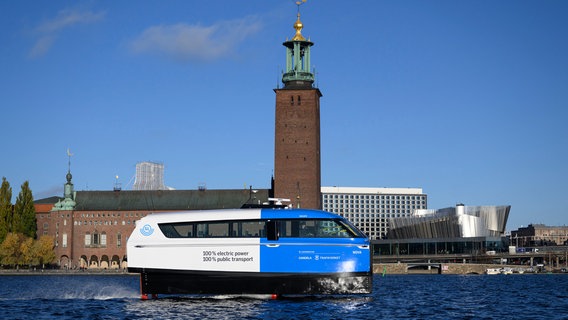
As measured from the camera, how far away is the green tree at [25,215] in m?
134

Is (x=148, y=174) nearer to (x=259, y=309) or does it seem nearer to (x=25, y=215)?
(x=25, y=215)

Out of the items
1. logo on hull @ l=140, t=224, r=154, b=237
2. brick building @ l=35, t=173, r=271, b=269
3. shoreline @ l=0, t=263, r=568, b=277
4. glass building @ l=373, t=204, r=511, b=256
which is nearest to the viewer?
logo on hull @ l=140, t=224, r=154, b=237

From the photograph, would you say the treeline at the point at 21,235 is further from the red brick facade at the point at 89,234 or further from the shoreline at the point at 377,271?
the red brick facade at the point at 89,234

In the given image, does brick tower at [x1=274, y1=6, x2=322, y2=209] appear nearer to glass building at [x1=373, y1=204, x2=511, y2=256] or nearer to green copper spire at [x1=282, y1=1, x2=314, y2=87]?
green copper spire at [x1=282, y1=1, x2=314, y2=87]

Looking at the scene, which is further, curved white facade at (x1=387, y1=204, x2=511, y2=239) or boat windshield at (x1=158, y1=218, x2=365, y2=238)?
curved white facade at (x1=387, y1=204, x2=511, y2=239)

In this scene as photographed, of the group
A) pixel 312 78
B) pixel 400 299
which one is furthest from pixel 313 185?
pixel 400 299

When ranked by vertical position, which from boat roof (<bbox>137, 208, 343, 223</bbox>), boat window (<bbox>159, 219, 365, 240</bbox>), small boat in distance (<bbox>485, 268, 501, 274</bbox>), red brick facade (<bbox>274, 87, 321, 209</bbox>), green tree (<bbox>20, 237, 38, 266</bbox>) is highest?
red brick facade (<bbox>274, 87, 321, 209</bbox>)

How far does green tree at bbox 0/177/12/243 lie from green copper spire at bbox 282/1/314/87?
45662mm

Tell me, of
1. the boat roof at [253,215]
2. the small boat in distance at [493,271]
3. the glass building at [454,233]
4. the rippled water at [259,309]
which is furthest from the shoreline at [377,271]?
the boat roof at [253,215]

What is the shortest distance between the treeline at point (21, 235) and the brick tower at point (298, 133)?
38.2 metres

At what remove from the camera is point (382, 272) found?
14000 centimetres

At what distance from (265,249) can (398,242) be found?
124563 millimetres

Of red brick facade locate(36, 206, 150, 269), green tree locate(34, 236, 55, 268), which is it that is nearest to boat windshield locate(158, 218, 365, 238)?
green tree locate(34, 236, 55, 268)

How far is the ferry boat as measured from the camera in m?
36.7
